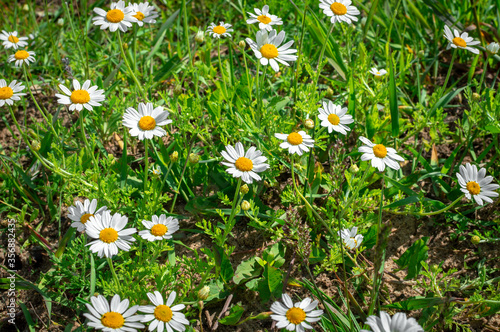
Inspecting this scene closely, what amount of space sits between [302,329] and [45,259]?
1522 millimetres

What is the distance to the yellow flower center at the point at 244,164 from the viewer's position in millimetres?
1894

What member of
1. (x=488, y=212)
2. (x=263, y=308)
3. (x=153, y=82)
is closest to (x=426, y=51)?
Answer: (x=488, y=212)

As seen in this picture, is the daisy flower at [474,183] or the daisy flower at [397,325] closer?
the daisy flower at [397,325]

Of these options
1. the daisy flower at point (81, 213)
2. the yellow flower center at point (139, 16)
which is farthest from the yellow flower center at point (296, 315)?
the yellow flower center at point (139, 16)

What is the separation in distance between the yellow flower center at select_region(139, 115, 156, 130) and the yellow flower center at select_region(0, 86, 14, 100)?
2.99 feet

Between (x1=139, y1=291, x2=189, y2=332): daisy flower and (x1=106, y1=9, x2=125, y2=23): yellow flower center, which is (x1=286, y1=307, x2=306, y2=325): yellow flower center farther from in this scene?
(x1=106, y1=9, x2=125, y2=23): yellow flower center

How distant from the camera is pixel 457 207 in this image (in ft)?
8.02

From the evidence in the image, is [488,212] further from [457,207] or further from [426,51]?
[426,51]

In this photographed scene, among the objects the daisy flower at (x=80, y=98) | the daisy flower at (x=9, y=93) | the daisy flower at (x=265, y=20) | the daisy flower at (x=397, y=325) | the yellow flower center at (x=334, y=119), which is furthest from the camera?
the daisy flower at (x=265, y=20)

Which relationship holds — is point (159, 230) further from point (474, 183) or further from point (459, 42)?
point (459, 42)

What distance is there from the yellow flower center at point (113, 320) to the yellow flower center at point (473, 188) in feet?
5.36

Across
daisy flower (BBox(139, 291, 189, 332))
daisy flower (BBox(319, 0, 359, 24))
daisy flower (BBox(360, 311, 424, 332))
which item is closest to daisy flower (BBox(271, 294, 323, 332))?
daisy flower (BBox(360, 311, 424, 332))

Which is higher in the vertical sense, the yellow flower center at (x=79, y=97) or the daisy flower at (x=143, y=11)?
the daisy flower at (x=143, y=11)

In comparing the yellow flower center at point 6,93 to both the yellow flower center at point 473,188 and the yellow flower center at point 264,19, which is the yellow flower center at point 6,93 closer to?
the yellow flower center at point 264,19
